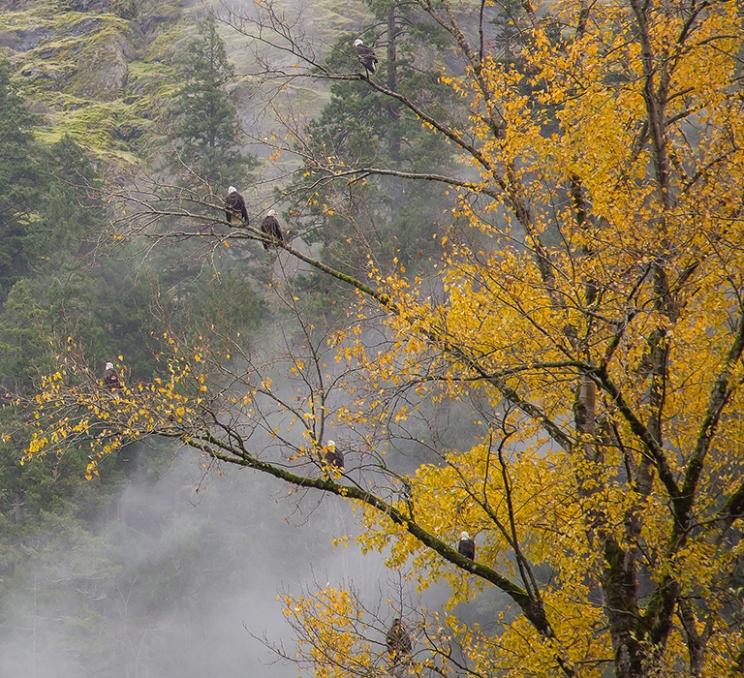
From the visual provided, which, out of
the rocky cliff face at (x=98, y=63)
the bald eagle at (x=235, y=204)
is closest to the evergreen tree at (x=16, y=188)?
the rocky cliff face at (x=98, y=63)

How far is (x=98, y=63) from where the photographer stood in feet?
136

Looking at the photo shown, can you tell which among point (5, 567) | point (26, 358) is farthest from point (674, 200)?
point (5, 567)

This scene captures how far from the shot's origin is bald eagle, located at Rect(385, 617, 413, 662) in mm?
6832

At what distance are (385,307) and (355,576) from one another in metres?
17.3

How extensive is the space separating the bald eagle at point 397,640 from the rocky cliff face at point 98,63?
2903 cm

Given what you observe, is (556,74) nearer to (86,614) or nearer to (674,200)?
(674,200)

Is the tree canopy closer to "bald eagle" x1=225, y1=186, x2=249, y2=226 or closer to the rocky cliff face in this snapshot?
"bald eagle" x1=225, y1=186, x2=249, y2=226

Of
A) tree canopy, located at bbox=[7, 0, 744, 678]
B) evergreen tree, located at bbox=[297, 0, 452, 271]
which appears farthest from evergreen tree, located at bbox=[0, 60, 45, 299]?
tree canopy, located at bbox=[7, 0, 744, 678]

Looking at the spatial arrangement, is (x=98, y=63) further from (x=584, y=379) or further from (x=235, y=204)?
(x=584, y=379)

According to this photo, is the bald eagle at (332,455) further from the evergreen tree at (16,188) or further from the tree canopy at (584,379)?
the evergreen tree at (16,188)

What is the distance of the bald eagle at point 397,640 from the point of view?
22.4ft

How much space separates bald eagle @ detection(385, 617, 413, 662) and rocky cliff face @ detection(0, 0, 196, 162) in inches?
1143

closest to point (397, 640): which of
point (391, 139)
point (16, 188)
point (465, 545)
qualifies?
point (465, 545)

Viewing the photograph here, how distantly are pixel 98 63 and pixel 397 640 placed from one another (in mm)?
40681
